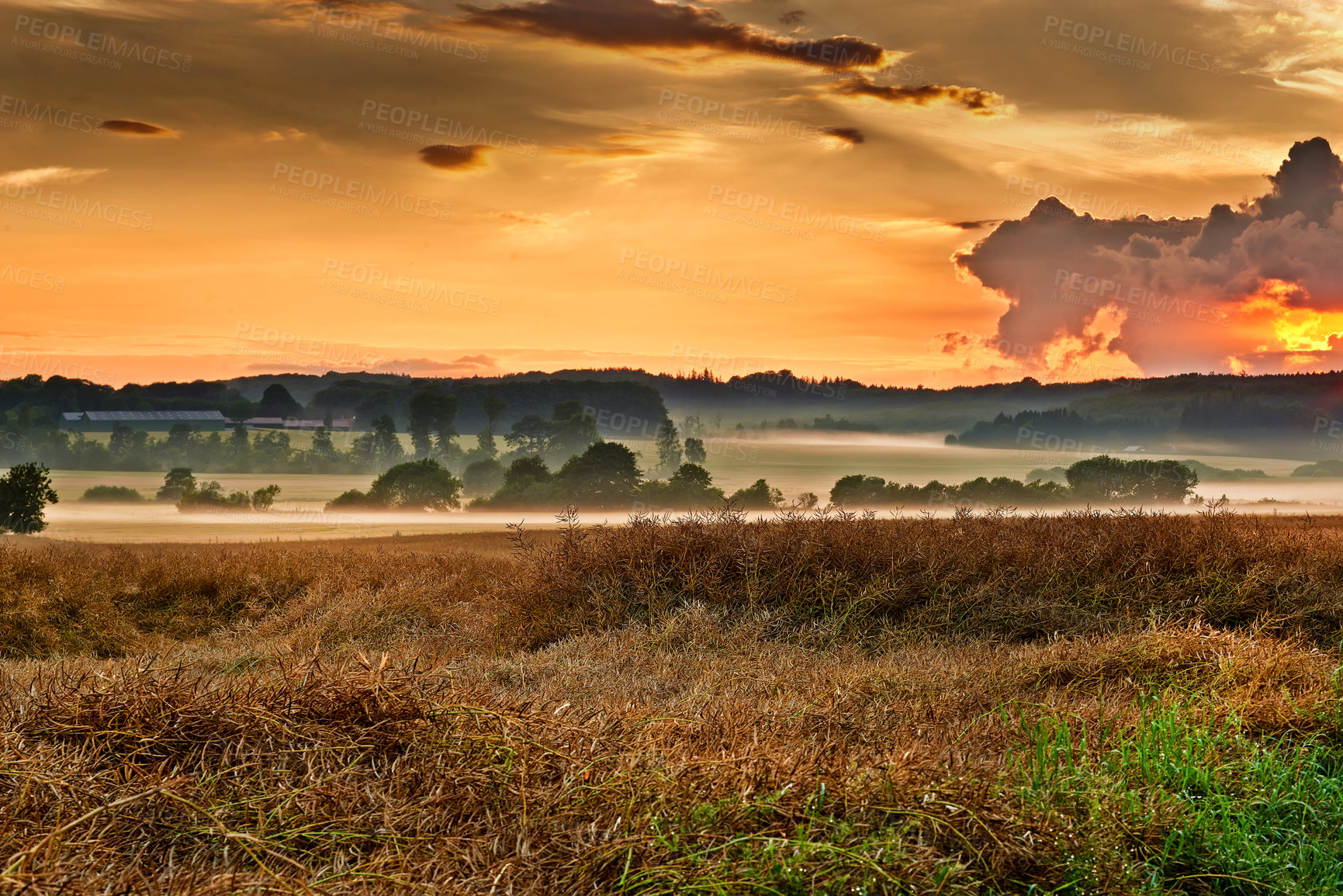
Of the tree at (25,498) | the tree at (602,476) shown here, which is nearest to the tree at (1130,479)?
the tree at (602,476)

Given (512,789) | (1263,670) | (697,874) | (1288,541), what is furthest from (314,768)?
(1288,541)

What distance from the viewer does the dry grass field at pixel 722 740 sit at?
8.84 feet

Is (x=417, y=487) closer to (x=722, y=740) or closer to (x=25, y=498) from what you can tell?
(x=25, y=498)

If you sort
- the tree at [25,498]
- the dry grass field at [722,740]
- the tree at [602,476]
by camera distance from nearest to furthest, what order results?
the dry grass field at [722,740]
the tree at [25,498]
the tree at [602,476]

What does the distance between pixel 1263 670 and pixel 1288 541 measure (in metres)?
4.91

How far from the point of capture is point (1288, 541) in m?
9.46

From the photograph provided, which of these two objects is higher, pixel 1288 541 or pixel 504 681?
pixel 1288 541

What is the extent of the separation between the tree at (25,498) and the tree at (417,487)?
6379 mm

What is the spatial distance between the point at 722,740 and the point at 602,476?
16.1 meters

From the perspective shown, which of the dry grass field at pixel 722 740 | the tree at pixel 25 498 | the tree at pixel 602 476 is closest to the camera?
the dry grass field at pixel 722 740

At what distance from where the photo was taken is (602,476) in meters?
19.7

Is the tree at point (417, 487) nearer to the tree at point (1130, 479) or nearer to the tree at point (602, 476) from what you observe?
the tree at point (602, 476)

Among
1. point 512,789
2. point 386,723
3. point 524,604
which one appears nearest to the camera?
point 512,789

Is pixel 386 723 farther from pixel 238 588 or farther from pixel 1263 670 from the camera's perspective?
pixel 238 588
